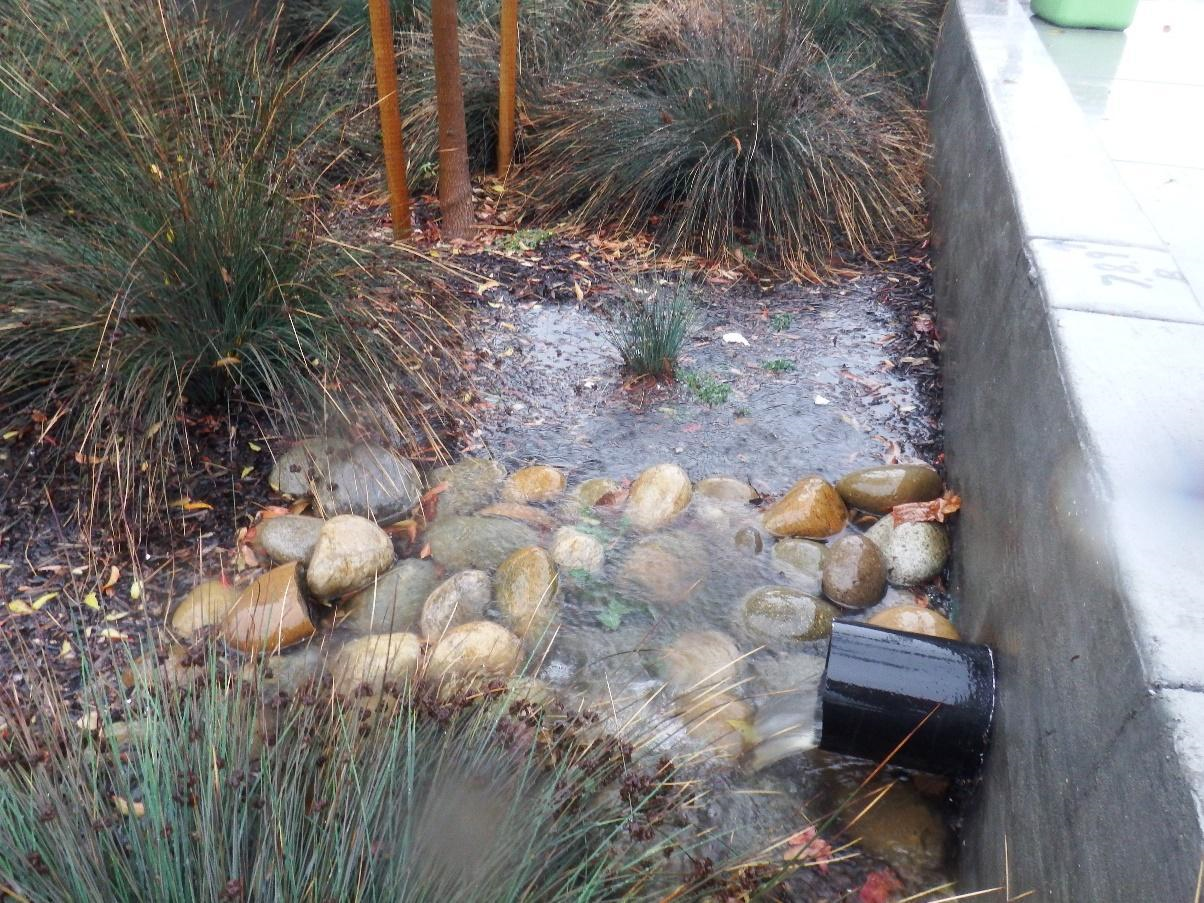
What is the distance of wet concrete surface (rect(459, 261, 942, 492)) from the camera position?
378 centimetres

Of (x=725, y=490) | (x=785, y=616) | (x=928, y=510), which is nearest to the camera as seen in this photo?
(x=785, y=616)

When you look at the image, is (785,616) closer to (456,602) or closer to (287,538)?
(456,602)

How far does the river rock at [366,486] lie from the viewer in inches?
131

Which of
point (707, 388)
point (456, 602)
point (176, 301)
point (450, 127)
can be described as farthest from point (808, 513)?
point (450, 127)

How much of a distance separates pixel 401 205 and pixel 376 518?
80.4 inches

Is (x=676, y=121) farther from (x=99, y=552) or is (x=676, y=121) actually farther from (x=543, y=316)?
(x=99, y=552)

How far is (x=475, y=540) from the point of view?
327 centimetres

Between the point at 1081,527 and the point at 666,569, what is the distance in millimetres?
1599

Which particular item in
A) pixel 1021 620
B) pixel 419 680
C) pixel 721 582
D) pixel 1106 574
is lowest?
pixel 721 582

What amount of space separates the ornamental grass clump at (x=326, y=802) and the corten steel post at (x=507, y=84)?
415 cm

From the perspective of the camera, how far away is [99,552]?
3004mm

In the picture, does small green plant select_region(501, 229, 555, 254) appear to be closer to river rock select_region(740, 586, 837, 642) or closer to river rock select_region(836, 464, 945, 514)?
river rock select_region(836, 464, 945, 514)

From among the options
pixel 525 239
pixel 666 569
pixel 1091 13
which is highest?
pixel 1091 13

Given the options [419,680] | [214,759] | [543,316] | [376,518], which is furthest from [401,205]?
[214,759]
